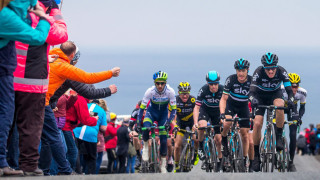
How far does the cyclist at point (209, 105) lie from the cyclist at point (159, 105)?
67cm

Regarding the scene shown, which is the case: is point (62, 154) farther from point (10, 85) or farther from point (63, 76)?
point (10, 85)

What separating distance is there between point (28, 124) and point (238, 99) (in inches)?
329

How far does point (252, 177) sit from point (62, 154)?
A: 293cm

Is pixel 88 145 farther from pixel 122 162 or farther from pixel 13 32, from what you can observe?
pixel 13 32

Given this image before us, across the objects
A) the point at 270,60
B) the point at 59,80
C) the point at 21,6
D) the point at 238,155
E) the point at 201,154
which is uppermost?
the point at 270,60

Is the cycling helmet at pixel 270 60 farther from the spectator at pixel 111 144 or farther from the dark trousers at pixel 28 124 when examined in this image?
the spectator at pixel 111 144

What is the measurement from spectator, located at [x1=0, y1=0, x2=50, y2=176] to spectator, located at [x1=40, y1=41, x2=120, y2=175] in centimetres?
161

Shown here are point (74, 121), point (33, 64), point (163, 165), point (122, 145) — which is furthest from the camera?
point (122, 145)

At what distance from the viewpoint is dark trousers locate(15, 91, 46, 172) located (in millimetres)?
7020

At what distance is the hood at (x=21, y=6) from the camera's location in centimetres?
640

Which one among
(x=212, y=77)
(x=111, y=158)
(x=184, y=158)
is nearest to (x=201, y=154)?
(x=184, y=158)

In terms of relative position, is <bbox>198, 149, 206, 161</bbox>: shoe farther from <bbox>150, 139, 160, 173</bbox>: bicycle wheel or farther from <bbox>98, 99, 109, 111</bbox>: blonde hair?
<bbox>98, 99, 109, 111</bbox>: blonde hair

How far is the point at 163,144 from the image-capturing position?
53.1 ft

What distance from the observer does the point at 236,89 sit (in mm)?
14609
